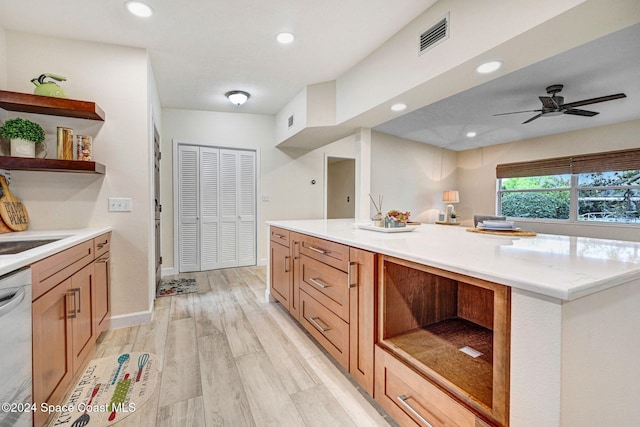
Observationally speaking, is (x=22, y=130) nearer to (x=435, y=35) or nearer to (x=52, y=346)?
(x=52, y=346)

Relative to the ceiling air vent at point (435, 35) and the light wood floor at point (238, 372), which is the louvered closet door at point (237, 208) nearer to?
the light wood floor at point (238, 372)

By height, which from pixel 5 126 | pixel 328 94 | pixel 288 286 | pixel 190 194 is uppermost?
pixel 328 94

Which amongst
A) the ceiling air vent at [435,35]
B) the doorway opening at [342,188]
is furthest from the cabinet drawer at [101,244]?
the doorway opening at [342,188]

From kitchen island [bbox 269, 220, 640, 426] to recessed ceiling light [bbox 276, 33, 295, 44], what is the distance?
240 centimetres

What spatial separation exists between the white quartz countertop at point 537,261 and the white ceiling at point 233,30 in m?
1.87

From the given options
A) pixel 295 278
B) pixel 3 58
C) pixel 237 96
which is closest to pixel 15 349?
pixel 295 278

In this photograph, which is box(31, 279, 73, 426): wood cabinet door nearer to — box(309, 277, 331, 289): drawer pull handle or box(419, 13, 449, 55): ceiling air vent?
box(309, 277, 331, 289): drawer pull handle

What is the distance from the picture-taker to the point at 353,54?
9.45ft

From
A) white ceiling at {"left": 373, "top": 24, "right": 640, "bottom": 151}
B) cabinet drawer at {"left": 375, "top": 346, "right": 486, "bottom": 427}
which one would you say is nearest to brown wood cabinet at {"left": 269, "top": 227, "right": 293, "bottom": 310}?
cabinet drawer at {"left": 375, "top": 346, "right": 486, "bottom": 427}

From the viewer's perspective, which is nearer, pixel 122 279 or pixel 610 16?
pixel 610 16

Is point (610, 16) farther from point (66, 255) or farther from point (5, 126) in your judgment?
point (5, 126)

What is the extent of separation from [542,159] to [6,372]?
26.3 feet

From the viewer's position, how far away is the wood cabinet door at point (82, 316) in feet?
5.41

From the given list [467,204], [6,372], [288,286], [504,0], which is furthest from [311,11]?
[467,204]
